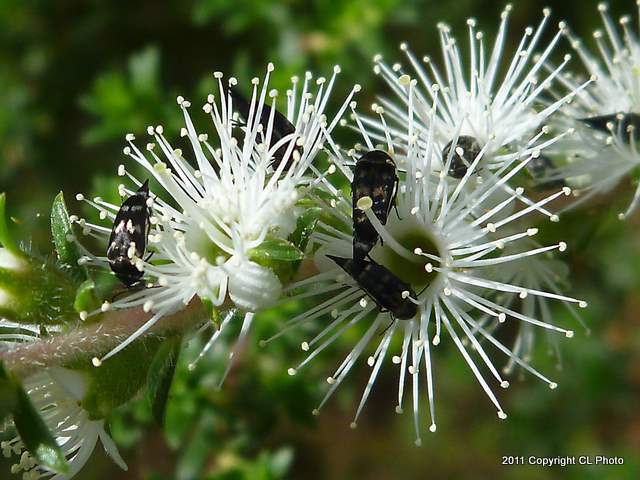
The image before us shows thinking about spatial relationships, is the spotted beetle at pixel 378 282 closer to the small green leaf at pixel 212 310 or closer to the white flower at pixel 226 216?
the white flower at pixel 226 216

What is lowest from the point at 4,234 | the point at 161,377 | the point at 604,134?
the point at 604,134

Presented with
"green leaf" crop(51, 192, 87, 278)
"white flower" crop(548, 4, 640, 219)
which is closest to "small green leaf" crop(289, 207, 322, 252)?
"green leaf" crop(51, 192, 87, 278)

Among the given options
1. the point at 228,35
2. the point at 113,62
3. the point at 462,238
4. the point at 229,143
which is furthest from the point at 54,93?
the point at 462,238

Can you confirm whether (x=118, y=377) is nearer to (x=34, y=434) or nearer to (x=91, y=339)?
(x=91, y=339)

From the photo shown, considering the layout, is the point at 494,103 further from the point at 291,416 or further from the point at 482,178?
the point at 291,416

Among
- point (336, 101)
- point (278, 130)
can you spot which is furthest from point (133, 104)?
point (278, 130)

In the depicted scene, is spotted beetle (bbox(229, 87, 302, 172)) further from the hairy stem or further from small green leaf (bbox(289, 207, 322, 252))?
the hairy stem
